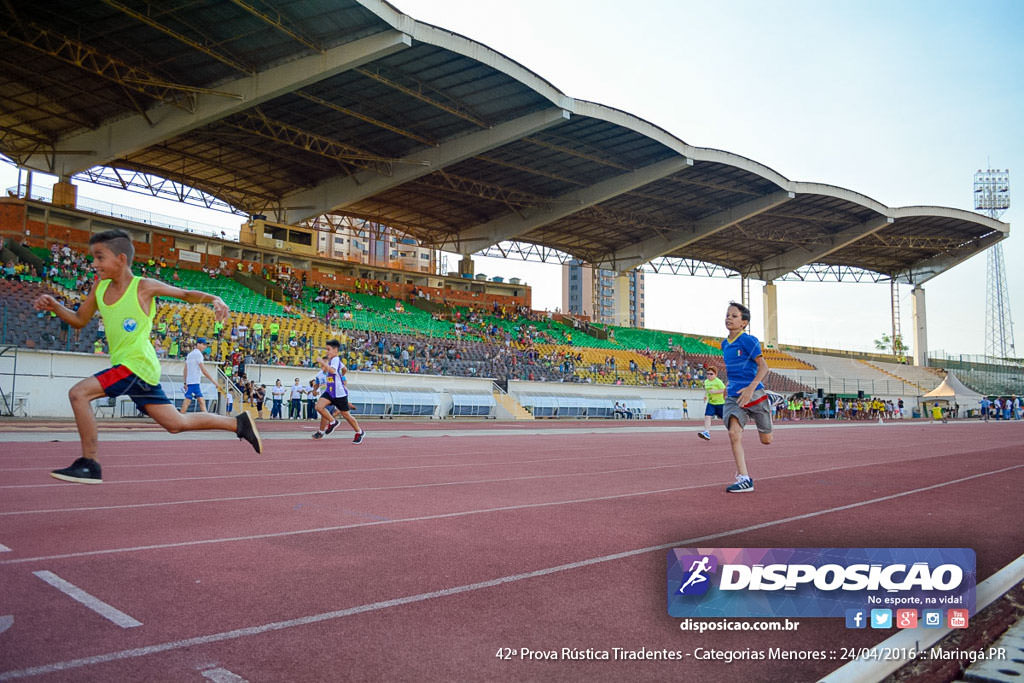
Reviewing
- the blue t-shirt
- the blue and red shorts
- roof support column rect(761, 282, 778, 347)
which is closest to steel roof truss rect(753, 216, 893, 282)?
roof support column rect(761, 282, 778, 347)

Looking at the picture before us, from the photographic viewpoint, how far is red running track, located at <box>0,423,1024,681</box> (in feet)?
8.79

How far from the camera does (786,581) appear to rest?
2.91m

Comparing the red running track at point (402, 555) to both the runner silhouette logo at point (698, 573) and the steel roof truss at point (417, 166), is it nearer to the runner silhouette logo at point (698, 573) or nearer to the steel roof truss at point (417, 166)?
the runner silhouette logo at point (698, 573)

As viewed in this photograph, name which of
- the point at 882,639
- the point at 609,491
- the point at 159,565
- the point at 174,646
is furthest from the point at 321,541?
the point at 609,491

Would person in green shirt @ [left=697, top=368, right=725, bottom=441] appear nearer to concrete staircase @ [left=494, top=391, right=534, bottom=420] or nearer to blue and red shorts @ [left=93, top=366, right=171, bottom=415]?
blue and red shorts @ [left=93, top=366, right=171, bottom=415]

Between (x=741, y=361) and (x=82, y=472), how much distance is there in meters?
6.16

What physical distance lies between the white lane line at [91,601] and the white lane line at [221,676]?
0.63 meters

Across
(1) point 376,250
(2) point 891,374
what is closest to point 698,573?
(2) point 891,374

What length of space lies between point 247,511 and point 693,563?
12.8ft

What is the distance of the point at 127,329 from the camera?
5363mm

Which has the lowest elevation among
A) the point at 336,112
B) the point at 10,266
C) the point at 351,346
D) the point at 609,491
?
the point at 609,491

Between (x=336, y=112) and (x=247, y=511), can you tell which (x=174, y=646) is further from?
(x=336, y=112)

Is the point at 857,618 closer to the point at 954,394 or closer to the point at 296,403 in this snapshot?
the point at 296,403

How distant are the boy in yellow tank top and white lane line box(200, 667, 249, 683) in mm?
3154
